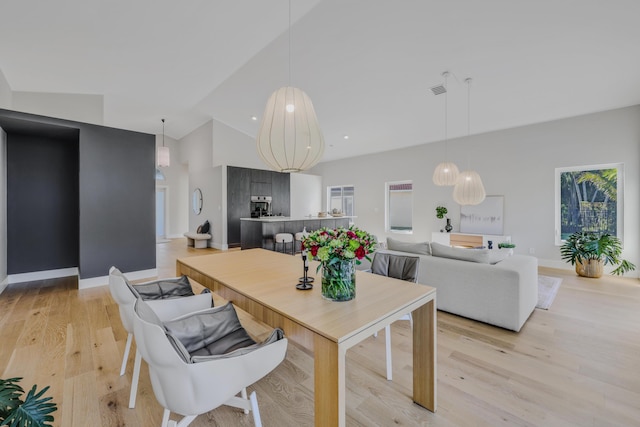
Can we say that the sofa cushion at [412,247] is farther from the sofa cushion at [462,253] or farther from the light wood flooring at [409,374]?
the light wood flooring at [409,374]

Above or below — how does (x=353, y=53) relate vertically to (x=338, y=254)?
above

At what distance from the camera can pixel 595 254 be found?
4.38m

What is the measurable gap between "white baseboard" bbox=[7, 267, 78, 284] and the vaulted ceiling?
2875 mm

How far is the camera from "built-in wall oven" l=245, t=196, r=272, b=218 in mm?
7895

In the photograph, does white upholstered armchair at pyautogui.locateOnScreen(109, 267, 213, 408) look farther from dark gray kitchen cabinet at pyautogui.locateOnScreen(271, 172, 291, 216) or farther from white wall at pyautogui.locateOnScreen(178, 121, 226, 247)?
dark gray kitchen cabinet at pyautogui.locateOnScreen(271, 172, 291, 216)

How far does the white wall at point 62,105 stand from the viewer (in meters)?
4.19

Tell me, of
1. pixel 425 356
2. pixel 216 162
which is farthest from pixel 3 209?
pixel 425 356

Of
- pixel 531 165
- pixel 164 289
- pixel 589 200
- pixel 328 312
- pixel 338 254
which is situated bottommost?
pixel 164 289

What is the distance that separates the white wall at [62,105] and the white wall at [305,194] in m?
5.10

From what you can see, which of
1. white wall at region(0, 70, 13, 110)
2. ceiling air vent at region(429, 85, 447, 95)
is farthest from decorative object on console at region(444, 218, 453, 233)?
white wall at region(0, 70, 13, 110)

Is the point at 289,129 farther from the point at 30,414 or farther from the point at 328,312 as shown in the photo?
the point at 30,414

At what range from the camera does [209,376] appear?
40.3 inches

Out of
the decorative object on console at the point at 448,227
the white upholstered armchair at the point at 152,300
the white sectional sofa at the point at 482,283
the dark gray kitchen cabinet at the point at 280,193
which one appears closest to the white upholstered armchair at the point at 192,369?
the white upholstered armchair at the point at 152,300

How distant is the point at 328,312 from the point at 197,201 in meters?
8.08
